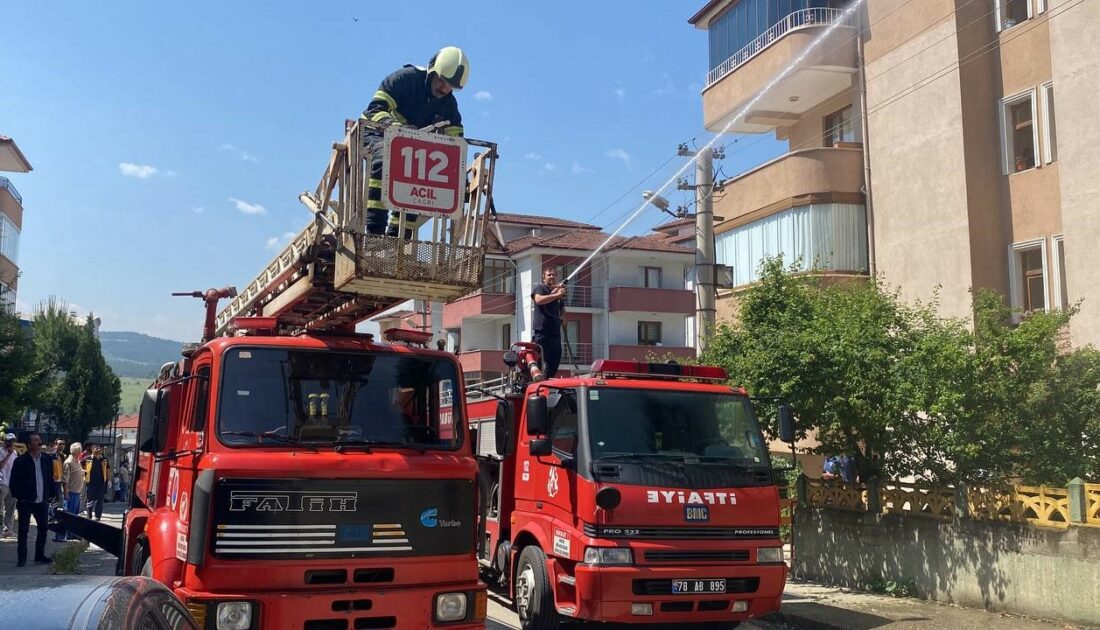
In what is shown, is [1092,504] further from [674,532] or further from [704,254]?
[704,254]

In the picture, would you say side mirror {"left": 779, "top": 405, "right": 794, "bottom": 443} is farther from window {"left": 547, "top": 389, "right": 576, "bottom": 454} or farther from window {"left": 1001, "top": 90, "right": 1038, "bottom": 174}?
window {"left": 1001, "top": 90, "right": 1038, "bottom": 174}

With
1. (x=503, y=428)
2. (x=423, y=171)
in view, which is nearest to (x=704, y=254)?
(x=503, y=428)

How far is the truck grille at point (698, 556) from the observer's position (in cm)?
770

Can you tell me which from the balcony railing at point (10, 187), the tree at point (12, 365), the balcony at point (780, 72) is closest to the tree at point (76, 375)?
the balcony railing at point (10, 187)

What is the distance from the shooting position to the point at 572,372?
991cm

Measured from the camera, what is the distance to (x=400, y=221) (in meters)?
7.15

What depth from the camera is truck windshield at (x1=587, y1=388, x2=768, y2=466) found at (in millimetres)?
8133

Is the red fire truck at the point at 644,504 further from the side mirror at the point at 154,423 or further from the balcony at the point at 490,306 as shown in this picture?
the balcony at the point at 490,306

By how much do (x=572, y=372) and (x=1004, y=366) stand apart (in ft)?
15.6

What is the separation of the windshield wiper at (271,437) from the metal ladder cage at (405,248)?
4.61 feet

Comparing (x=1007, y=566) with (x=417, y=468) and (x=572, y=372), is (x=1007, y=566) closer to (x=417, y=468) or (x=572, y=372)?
Result: (x=572, y=372)

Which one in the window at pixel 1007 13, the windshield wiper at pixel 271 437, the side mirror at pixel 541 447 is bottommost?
the side mirror at pixel 541 447

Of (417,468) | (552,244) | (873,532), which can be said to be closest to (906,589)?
(873,532)

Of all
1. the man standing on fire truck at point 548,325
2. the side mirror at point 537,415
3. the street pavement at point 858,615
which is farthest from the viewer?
the man standing on fire truck at point 548,325
